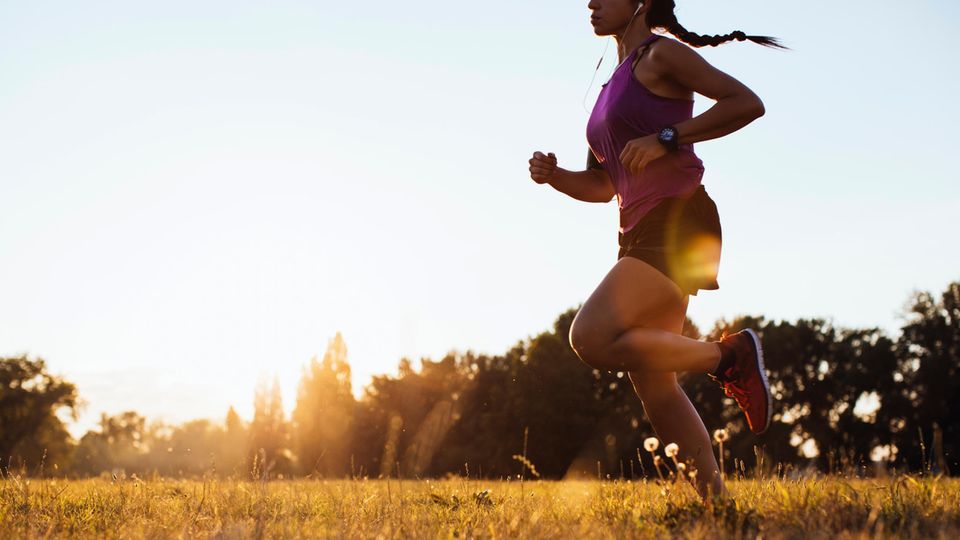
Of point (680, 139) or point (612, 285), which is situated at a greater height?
point (680, 139)

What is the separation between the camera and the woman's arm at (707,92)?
3828mm

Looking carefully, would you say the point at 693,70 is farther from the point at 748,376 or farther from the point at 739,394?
the point at 739,394

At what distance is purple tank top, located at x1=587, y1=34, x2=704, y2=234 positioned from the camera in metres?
3.96

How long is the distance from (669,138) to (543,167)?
101 centimetres

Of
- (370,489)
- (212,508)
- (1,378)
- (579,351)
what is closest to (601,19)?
(579,351)

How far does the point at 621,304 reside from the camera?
12.6 ft

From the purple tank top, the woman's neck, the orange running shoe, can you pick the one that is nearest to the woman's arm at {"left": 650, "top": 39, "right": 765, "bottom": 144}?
the purple tank top

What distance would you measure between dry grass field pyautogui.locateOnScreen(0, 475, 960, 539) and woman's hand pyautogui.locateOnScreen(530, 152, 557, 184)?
185 centimetres

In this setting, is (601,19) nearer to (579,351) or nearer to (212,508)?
(579,351)

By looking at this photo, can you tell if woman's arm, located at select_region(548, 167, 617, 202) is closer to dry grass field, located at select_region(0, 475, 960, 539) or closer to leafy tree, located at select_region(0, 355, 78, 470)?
dry grass field, located at select_region(0, 475, 960, 539)

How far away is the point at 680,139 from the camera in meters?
3.85

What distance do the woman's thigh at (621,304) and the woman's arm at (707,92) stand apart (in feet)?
2.23

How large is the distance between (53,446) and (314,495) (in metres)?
53.9

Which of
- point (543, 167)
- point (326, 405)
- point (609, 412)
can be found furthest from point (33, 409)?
point (543, 167)
